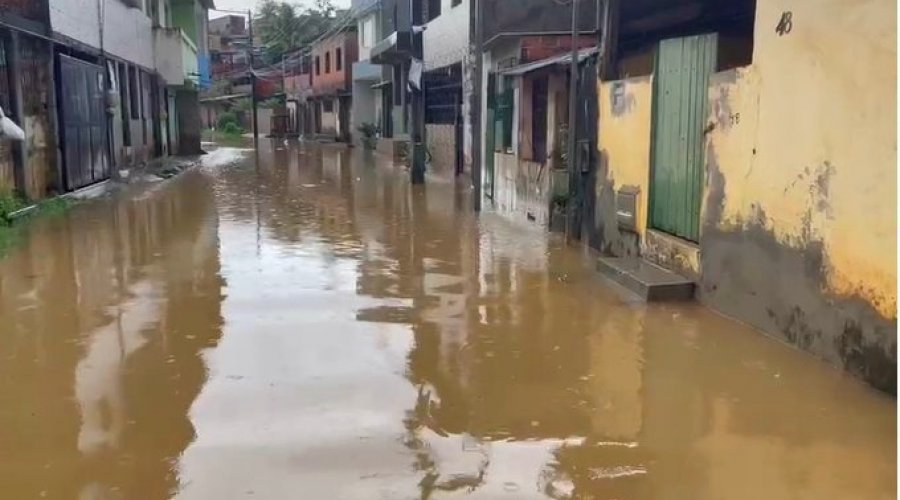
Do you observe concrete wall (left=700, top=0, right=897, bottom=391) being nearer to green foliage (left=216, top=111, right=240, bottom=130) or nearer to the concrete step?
the concrete step

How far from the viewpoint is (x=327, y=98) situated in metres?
49.1

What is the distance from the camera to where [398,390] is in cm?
539

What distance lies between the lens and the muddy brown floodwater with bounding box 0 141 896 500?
4164mm

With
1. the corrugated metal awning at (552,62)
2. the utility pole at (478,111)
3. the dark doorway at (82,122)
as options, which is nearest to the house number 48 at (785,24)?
the corrugated metal awning at (552,62)

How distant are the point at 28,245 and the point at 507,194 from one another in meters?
7.42

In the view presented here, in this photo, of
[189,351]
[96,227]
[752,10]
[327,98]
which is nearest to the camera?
[189,351]

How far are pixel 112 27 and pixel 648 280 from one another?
15.9 metres

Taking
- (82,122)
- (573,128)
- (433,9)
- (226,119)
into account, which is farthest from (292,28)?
(573,128)

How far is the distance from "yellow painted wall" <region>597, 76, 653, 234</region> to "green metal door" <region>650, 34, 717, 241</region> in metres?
0.15

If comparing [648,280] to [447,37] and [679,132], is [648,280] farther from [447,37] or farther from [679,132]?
[447,37]

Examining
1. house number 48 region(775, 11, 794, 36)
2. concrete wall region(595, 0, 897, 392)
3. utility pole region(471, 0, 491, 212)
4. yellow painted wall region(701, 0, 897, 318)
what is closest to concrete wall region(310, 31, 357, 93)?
utility pole region(471, 0, 491, 212)

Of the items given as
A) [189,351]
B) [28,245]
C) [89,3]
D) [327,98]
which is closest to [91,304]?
[189,351]

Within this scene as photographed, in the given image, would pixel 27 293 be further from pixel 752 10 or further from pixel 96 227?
pixel 752 10

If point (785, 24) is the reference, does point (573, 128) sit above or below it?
below
